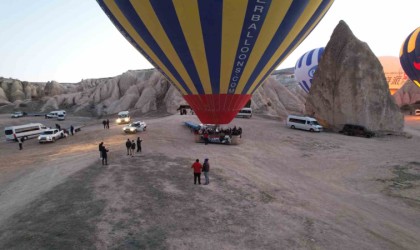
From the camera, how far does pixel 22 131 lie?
35.3 metres

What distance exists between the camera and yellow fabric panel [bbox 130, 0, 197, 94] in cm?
1516

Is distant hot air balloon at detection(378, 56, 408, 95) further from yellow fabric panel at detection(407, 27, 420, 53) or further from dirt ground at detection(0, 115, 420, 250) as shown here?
dirt ground at detection(0, 115, 420, 250)

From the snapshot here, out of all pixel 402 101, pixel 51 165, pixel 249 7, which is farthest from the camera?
pixel 402 101

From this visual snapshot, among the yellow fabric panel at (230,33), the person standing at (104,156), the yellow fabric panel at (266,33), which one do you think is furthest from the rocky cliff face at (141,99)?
the person standing at (104,156)

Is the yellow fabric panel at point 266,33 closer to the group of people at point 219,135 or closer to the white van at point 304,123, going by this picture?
the group of people at point 219,135

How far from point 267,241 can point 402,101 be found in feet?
294

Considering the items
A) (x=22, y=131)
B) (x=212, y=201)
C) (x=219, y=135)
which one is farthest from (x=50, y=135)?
(x=212, y=201)

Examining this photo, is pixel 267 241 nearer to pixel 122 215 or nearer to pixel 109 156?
pixel 122 215

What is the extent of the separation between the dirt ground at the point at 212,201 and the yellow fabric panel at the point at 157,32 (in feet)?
Result: 20.9

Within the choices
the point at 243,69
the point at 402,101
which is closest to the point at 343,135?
the point at 243,69

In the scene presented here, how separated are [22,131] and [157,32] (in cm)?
2855

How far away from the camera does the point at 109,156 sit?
20.2 m

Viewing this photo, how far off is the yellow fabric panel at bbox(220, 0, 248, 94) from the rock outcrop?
24323 millimetres

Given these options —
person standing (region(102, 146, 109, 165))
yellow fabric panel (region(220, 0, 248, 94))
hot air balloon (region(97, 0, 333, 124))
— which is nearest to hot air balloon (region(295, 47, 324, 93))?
hot air balloon (region(97, 0, 333, 124))
